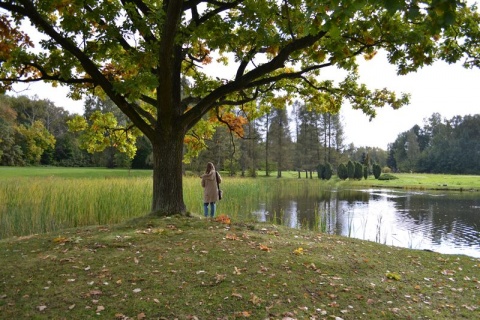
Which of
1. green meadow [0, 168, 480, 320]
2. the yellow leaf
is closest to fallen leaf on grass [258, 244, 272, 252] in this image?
Result: green meadow [0, 168, 480, 320]

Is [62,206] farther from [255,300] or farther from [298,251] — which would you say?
[255,300]

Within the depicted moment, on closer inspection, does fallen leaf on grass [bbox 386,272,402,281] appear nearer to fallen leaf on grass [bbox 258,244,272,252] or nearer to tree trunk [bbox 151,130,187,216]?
fallen leaf on grass [bbox 258,244,272,252]

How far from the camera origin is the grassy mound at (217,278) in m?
3.53

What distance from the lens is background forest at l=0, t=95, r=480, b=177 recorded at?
129 ft

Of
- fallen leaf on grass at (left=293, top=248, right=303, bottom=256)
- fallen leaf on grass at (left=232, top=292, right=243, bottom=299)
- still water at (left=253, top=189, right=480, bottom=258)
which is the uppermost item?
fallen leaf on grass at (left=293, top=248, right=303, bottom=256)

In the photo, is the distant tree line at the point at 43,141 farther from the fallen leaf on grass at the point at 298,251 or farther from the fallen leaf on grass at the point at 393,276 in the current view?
the fallen leaf on grass at the point at 393,276

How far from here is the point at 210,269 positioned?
4.41 meters

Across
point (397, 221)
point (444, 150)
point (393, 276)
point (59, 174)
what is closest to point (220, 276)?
point (393, 276)

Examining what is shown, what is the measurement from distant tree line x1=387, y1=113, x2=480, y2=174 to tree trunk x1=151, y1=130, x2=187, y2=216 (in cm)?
6469

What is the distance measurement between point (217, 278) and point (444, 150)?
69.6m

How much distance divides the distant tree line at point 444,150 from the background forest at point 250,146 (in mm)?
139

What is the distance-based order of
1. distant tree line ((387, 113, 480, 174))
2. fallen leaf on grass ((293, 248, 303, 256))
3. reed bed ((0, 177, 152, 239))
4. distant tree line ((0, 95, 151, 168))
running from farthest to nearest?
distant tree line ((387, 113, 480, 174))
distant tree line ((0, 95, 151, 168))
reed bed ((0, 177, 152, 239))
fallen leaf on grass ((293, 248, 303, 256))

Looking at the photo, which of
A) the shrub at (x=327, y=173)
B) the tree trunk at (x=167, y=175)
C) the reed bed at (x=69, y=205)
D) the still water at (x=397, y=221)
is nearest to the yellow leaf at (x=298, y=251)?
the tree trunk at (x=167, y=175)

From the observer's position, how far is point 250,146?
46188 mm
